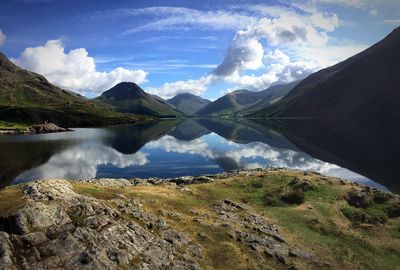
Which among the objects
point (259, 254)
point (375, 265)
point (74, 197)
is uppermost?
point (74, 197)

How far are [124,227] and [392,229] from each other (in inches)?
1483

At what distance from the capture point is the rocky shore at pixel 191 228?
31.9m

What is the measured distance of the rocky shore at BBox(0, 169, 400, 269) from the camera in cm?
3192

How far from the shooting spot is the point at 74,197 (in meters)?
38.6

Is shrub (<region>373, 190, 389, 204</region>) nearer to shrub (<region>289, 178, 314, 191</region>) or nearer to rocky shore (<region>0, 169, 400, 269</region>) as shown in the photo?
rocky shore (<region>0, 169, 400, 269</region>)

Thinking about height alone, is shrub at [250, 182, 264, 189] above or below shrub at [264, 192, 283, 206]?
above

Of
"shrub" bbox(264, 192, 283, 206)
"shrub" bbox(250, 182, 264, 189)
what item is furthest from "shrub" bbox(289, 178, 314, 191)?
"shrub" bbox(264, 192, 283, 206)

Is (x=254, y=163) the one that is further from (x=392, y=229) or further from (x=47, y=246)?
(x=47, y=246)

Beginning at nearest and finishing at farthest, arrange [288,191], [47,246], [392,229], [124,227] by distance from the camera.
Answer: [47,246] < [124,227] < [392,229] < [288,191]

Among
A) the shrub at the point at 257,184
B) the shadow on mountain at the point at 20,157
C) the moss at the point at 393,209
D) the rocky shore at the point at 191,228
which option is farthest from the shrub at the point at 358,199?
the shadow on mountain at the point at 20,157

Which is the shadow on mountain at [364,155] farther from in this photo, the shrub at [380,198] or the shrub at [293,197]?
the shrub at [293,197]

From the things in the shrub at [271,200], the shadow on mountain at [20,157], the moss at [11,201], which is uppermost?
the moss at [11,201]

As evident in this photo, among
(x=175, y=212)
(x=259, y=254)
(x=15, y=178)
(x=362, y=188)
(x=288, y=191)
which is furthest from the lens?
(x=15, y=178)

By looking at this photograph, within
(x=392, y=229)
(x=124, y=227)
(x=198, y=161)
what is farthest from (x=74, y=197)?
(x=198, y=161)
